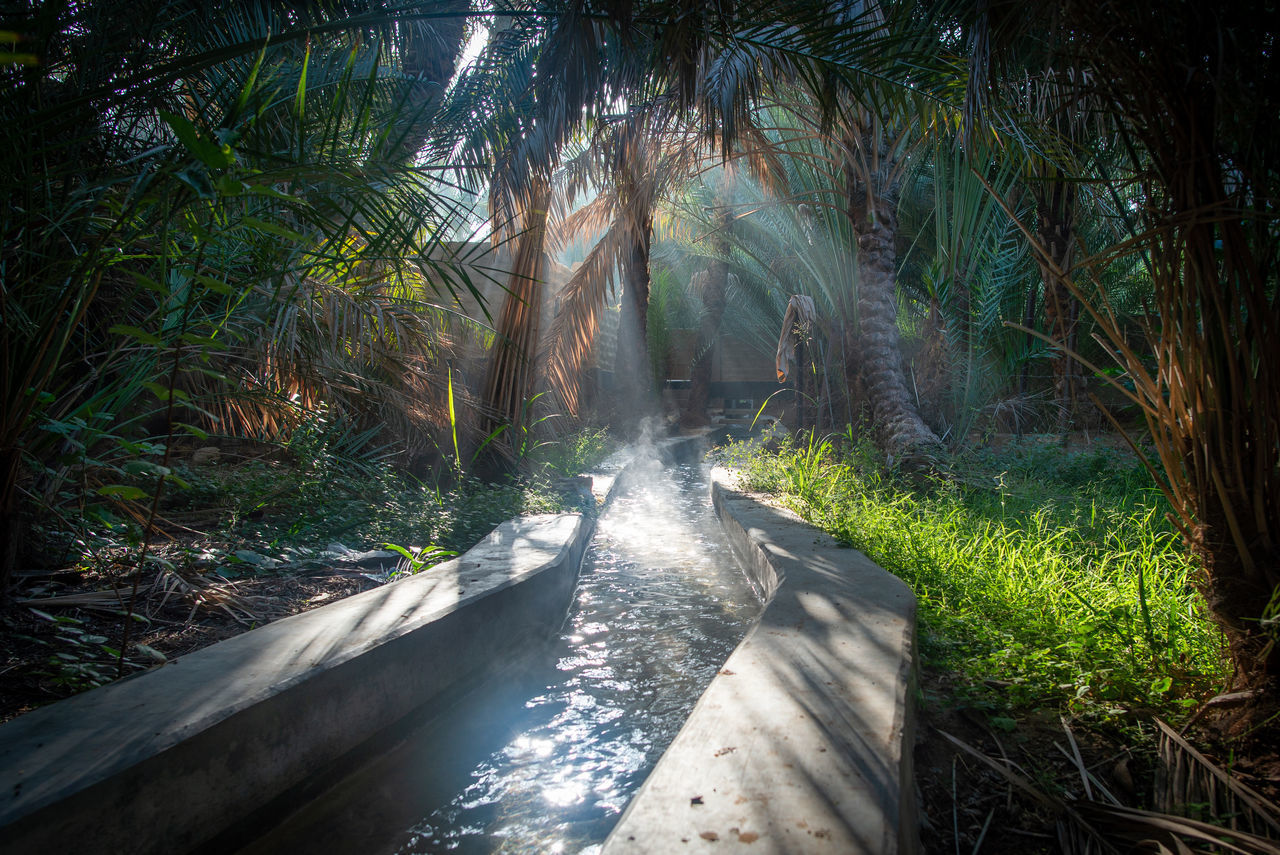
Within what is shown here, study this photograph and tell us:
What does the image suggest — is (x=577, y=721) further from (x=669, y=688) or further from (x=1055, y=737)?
(x=1055, y=737)

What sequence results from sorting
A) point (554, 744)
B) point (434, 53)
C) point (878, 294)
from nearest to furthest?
point (554, 744), point (878, 294), point (434, 53)

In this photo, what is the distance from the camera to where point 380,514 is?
418cm

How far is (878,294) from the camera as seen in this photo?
6520mm

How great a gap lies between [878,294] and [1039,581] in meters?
4.11

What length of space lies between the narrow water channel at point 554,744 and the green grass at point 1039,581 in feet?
3.00

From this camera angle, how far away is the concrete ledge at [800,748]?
4.18 ft

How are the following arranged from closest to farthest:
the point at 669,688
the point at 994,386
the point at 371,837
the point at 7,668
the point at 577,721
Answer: the point at 371,837
the point at 7,668
the point at 577,721
the point at 669,688
the point at 994,386

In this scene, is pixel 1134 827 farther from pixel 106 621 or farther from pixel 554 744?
pixel 106 621

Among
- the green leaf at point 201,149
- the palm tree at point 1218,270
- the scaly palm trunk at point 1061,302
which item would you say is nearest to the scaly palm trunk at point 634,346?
the scaly palm trunk at point 1061,302

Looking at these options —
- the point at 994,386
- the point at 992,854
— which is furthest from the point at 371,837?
the point at 994,386

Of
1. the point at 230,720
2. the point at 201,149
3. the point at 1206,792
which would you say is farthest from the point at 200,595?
the point at 1206,792

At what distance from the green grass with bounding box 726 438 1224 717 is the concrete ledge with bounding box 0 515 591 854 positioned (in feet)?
5.86

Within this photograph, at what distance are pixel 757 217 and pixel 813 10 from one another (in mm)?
9625

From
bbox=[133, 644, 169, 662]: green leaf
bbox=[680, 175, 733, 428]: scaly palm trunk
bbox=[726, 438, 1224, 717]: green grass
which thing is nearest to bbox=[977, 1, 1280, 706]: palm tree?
bbox=[726, 438, 1224, 717]: green grass
